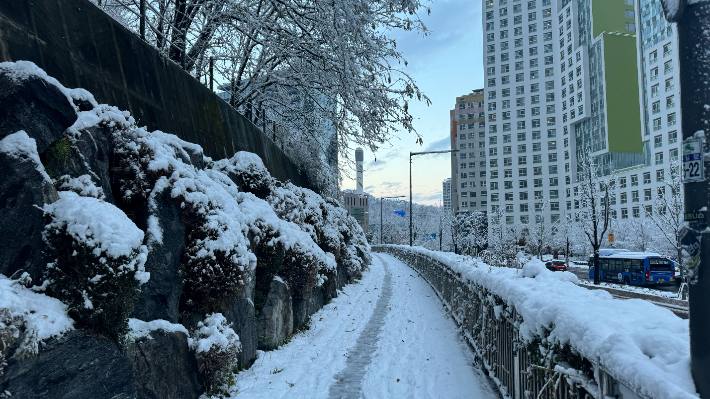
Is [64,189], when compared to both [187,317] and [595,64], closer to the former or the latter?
[187,317]

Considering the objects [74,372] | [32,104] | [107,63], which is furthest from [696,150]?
[107,63]

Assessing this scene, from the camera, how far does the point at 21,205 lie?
363cm

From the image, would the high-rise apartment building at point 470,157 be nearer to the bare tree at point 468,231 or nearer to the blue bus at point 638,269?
the bare tree at point 468,231

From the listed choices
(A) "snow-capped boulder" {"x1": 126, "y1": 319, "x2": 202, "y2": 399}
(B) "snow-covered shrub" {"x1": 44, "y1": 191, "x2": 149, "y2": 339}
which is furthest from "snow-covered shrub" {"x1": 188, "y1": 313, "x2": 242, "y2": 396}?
(B) "snow-covered shrub" {"x1": 44, "y1": 191, "x2": 149, "y2": 339}

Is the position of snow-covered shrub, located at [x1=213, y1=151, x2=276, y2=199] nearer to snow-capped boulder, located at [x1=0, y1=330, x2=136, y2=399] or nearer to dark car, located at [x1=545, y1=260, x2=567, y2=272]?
snow-capped boulder, located at [x1=0, y1=330, x2=136, y2=399]

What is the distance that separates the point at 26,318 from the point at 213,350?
8.09ft

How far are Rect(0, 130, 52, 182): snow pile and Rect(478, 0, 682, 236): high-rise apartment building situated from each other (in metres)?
68.1

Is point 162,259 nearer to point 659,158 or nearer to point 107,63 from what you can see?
point 107,63

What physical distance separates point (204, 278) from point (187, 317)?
22.0 inches

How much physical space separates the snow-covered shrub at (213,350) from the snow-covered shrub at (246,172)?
4454 millimetres

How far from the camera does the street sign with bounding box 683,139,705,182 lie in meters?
2.25

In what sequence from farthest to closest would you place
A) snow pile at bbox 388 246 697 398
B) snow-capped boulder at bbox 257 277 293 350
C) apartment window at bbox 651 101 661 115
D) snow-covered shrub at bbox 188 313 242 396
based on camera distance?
apartment window at bbox 651 101 661 115 → snow-capped boulder at bbox 257 277 293 350 → snow-covered shrub at bbox 188 313 242 396 → snow pile at bbox 388 246 697 398

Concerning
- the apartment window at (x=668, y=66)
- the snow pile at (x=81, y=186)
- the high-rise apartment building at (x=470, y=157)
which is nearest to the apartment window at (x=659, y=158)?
the apartment window at (x=668, y=66)

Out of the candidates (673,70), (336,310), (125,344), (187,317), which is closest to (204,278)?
(187,317)
